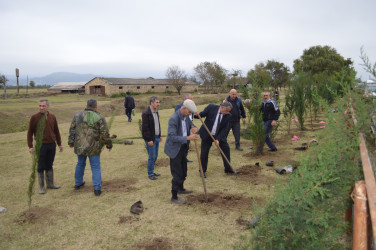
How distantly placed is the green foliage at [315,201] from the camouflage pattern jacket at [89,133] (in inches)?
135

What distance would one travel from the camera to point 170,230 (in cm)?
365

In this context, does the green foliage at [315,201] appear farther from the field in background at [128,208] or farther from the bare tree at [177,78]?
the bare tree at [177,78]

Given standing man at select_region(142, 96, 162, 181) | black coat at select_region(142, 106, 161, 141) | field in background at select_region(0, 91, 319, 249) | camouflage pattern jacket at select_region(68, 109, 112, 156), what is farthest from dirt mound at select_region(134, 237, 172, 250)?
black coat at select_region(142, 106, 161, 141)

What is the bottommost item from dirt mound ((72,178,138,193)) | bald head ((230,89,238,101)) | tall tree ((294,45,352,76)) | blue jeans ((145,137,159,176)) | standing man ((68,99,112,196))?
dirt mound ((72,178,138,193))

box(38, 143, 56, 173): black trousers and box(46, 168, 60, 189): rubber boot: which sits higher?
box(38, 143, 56, 173): black trousers

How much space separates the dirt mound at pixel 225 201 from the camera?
14.1 feet

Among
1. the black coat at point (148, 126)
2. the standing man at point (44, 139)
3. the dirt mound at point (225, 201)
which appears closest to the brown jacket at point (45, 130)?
the standing man at point (44, 139)

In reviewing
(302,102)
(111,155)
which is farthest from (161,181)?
(302,102)

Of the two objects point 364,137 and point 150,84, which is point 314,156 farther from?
point 150,84

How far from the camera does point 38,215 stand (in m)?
4.20

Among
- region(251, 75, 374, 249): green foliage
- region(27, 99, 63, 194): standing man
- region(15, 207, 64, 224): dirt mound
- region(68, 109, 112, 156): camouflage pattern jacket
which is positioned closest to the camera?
region(251, 75, 374, 249): green foliage

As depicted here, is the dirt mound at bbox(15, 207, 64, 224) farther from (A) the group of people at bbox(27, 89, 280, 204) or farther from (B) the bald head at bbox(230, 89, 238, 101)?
(B) the bald head at bbox(230, 89, 238, 101)

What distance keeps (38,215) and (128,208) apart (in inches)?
56.0

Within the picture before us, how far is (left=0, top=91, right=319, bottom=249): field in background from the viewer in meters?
3.46
